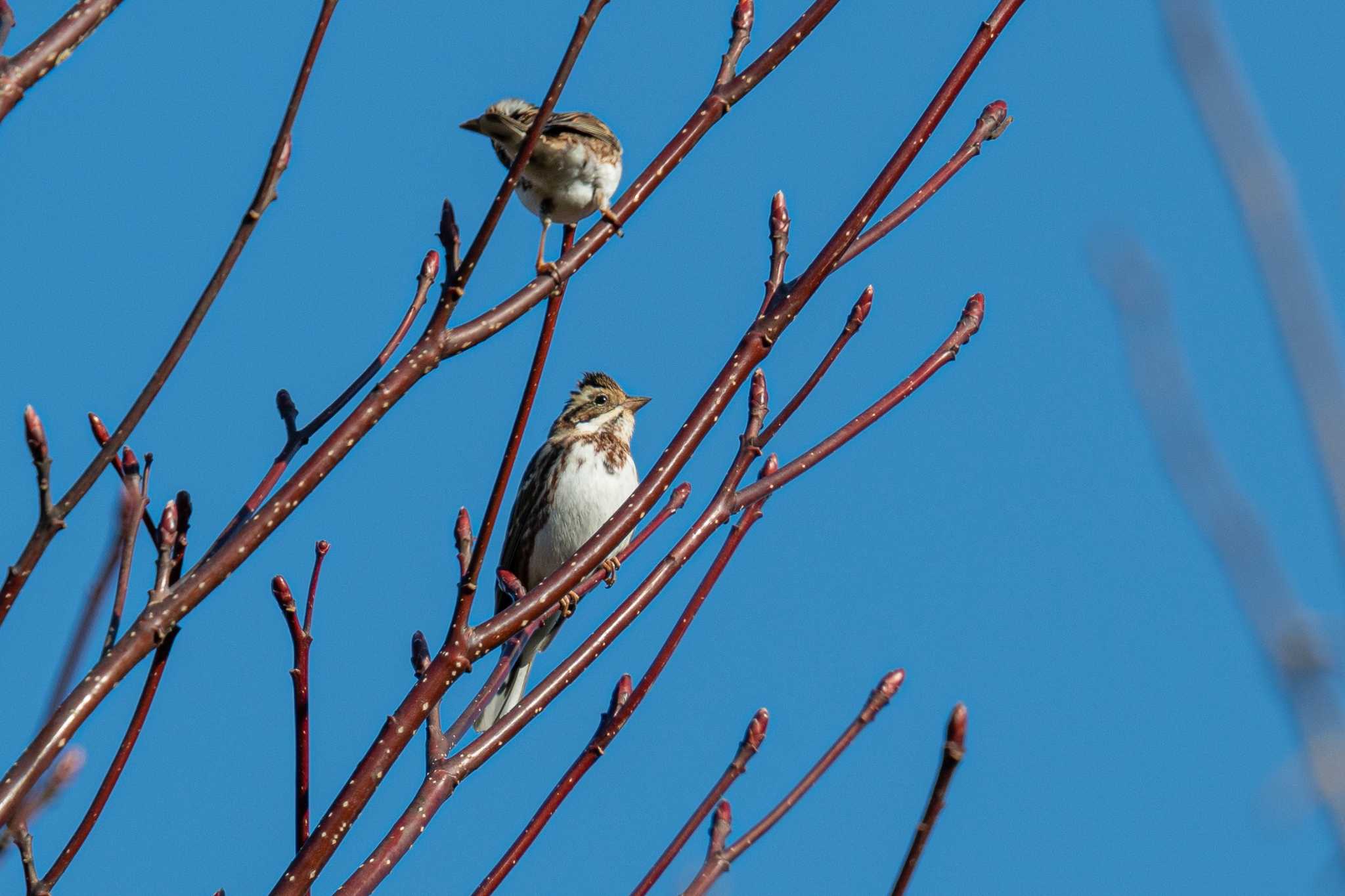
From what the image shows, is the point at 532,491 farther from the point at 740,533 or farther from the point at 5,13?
the point at 5,13

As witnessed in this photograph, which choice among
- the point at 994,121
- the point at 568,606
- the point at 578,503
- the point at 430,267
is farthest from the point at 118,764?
the point at 578,503

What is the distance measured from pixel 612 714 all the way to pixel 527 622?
29 centimetres

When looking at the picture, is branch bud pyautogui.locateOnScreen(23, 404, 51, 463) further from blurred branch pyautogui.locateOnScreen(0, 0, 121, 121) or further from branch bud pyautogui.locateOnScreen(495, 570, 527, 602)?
branch bud pyautogui.locateOnScreen(495, 570, 527, 602)

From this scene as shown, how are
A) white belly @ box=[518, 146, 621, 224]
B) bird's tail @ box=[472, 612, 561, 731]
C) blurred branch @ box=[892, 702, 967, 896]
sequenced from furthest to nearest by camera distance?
bird's tail @ box=[472, 612, 561, 731], white belly @ box=[518, 146, 621, 224], blurred branch @ box=[892, 702, 967, 896]

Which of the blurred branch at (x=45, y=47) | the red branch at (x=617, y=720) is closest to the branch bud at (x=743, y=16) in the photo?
the red branch at (x=617, y=720)

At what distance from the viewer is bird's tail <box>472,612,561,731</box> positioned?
7.80 m

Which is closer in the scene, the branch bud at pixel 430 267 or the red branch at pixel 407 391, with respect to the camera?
the red branch at pixel 407 391

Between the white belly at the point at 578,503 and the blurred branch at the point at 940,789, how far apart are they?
5.90 metres

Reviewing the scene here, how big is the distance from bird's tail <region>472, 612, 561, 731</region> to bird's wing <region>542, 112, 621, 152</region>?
205cm

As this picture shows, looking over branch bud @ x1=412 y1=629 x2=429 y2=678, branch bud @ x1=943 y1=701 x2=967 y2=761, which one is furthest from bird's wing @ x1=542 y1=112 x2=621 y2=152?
branch bud @ x1=943 y1=701 x2=967 y2=761

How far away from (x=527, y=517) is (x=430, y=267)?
4.75m

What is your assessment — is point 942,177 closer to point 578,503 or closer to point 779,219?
point 779,219

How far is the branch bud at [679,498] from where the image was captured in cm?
453

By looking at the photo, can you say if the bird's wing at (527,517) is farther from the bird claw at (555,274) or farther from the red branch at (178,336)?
the red branch at (178,336)
